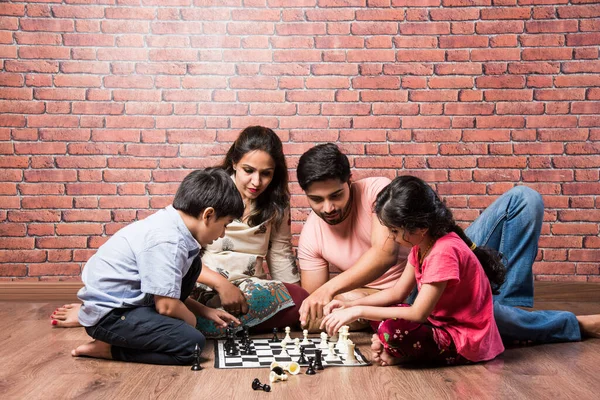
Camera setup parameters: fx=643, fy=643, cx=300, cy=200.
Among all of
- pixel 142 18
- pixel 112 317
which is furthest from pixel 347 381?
pixel 142 18

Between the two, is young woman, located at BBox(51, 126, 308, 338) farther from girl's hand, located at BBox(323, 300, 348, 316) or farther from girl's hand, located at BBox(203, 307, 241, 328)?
girl's hand, located at BBox(323, 300, 348, 316)

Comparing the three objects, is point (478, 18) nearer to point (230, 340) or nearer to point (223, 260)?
point (223, 260)

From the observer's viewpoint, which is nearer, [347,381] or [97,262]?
[347,381]

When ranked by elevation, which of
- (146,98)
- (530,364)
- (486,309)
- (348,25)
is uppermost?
(348,25)

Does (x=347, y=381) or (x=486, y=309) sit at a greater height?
(x=486, y=309)

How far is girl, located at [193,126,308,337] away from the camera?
2932 millimetres

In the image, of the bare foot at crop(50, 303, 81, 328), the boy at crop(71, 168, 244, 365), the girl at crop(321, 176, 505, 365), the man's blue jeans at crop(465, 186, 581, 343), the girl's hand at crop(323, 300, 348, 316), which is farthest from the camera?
the bare foot at crop(50, 303, 81, 328)

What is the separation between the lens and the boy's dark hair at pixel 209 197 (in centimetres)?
244

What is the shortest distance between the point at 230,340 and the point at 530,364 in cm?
118

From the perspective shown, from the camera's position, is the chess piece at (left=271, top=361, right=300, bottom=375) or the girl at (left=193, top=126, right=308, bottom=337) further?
the girl at (left=193, top=126, right=308, bottom=337)

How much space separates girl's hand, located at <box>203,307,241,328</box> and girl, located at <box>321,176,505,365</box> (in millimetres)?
449

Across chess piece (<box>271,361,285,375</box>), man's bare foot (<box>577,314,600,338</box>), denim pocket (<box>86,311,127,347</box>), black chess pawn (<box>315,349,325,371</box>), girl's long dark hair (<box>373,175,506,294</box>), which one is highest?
girl's long dark hair (<box>373,175,506,294</box>)

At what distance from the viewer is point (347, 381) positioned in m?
2.22

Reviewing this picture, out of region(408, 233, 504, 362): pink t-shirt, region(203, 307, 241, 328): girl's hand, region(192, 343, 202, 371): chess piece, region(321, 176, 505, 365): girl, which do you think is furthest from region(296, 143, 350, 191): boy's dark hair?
region(192, 343, 202, 371): chess piece
